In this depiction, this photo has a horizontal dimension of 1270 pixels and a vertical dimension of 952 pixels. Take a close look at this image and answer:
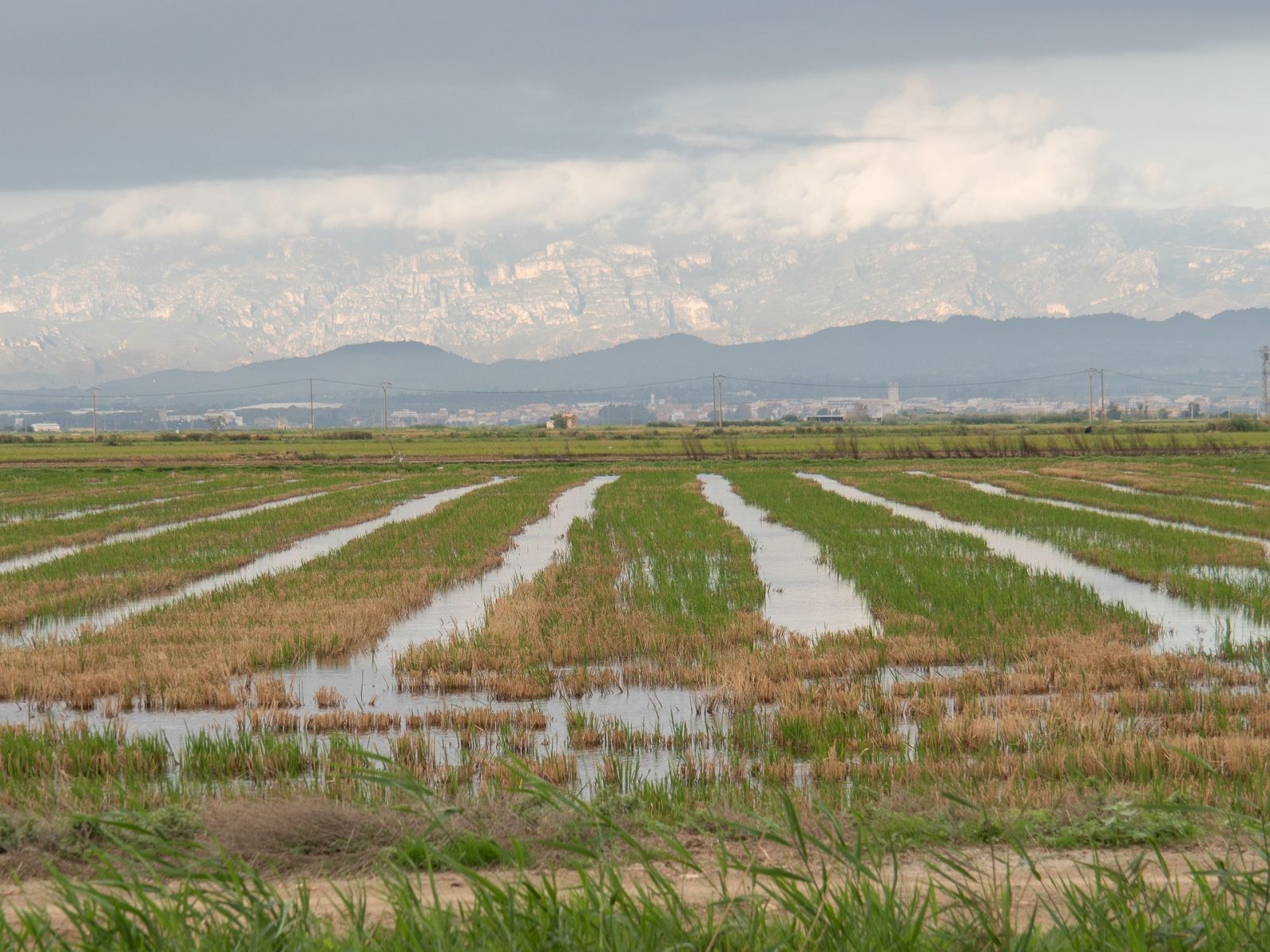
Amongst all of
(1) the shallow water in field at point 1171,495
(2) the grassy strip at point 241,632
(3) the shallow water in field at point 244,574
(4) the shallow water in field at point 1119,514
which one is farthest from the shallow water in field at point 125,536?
(1) the shallow water in field at point 1171,495

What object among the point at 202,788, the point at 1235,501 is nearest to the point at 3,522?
the point at 202,788

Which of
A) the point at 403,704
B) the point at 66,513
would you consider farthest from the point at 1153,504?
the point at 66,513

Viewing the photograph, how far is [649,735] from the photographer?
7.25 m

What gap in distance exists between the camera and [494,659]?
31.3 feet

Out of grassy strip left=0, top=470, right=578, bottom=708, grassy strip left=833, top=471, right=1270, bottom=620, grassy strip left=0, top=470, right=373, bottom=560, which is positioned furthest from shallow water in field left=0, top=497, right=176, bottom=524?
grassy strip left=833, top=471, right=1270, bottom=620

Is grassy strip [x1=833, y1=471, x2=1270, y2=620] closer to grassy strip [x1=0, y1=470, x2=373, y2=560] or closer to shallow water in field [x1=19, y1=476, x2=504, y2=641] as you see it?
shallow water in field [x1=19, y1=476, x2=504, y2=641]

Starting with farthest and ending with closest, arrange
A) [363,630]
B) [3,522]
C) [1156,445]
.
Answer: [1156,445]
[3,522]
[363,630]

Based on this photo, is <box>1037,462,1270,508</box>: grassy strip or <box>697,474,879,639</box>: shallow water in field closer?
<box>697,474,879,639</box>: shallow water in field

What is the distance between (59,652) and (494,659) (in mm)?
3607

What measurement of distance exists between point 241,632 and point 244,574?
5524 millimetres

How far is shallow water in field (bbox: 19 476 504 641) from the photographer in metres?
11.8

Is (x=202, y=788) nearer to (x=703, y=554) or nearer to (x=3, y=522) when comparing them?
(x=703, y=554)

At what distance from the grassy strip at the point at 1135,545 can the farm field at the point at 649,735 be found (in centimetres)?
11

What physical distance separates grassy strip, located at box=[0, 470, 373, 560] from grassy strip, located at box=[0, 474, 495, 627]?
1.35m
